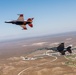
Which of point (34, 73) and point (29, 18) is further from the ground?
point (29, 18)

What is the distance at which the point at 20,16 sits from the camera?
49000 millimetres

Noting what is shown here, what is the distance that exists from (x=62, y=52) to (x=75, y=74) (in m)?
148

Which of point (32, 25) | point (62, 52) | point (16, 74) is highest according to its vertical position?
point (32, 25)

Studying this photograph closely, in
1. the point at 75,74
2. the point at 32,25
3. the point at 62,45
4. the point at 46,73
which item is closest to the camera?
the point at 62,45

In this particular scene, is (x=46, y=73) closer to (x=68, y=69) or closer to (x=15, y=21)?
(x=68, y=69)

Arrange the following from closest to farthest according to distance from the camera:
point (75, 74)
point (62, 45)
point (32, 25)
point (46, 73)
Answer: point (62, 45)
point (32, 25)
point (75, 74)
point (46, 73)

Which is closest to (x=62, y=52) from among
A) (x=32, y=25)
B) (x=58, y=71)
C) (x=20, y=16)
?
(x=32, y=25)

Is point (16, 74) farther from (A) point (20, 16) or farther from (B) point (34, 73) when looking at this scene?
(A) point (20, 16)

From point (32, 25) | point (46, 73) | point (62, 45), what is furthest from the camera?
point (46, 73)

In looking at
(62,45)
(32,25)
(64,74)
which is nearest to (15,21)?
(32,25)

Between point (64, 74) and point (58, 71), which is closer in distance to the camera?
point (64, 74)

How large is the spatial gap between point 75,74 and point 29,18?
142792 mm

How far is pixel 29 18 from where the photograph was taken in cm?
4741

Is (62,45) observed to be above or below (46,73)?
above
